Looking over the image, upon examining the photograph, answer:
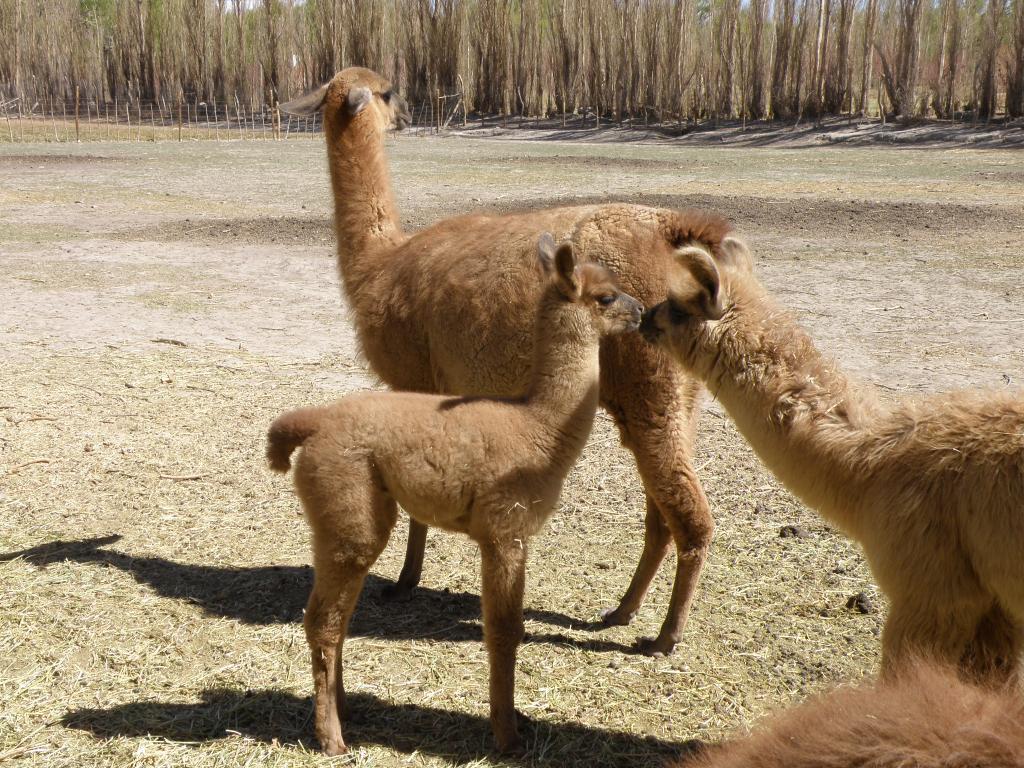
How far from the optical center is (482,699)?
447 cm

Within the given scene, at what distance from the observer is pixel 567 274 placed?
4.13 metres

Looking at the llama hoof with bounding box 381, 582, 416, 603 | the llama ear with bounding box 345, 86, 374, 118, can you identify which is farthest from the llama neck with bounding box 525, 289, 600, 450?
the llama ear with bounding box 345, 86, 374, 118

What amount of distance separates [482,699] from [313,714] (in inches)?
28.8

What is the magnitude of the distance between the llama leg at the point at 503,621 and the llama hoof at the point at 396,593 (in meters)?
1.49

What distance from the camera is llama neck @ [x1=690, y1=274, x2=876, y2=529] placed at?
3850 mm

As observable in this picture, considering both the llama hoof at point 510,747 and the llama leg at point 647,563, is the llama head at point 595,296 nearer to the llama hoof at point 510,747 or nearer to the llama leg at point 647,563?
the llama leg at point 647,563

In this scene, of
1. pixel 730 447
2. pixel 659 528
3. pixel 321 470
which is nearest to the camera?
pixel 321 470

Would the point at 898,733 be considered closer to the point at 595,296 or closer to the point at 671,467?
→ the point at 595,296

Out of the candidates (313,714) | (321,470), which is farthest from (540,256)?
(313,714)

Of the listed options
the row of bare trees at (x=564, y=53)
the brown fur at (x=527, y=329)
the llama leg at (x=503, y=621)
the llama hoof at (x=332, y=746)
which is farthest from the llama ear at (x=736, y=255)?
the row of bare trees at (x=564, y=53)

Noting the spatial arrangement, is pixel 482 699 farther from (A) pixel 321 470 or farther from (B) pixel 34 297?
(B) pixel 34 297

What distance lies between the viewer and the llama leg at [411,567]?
5453mm

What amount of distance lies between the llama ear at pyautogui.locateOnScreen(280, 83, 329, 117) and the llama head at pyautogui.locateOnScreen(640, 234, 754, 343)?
307cm

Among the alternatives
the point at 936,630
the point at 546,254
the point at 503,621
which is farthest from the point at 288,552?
the point at 936,630
